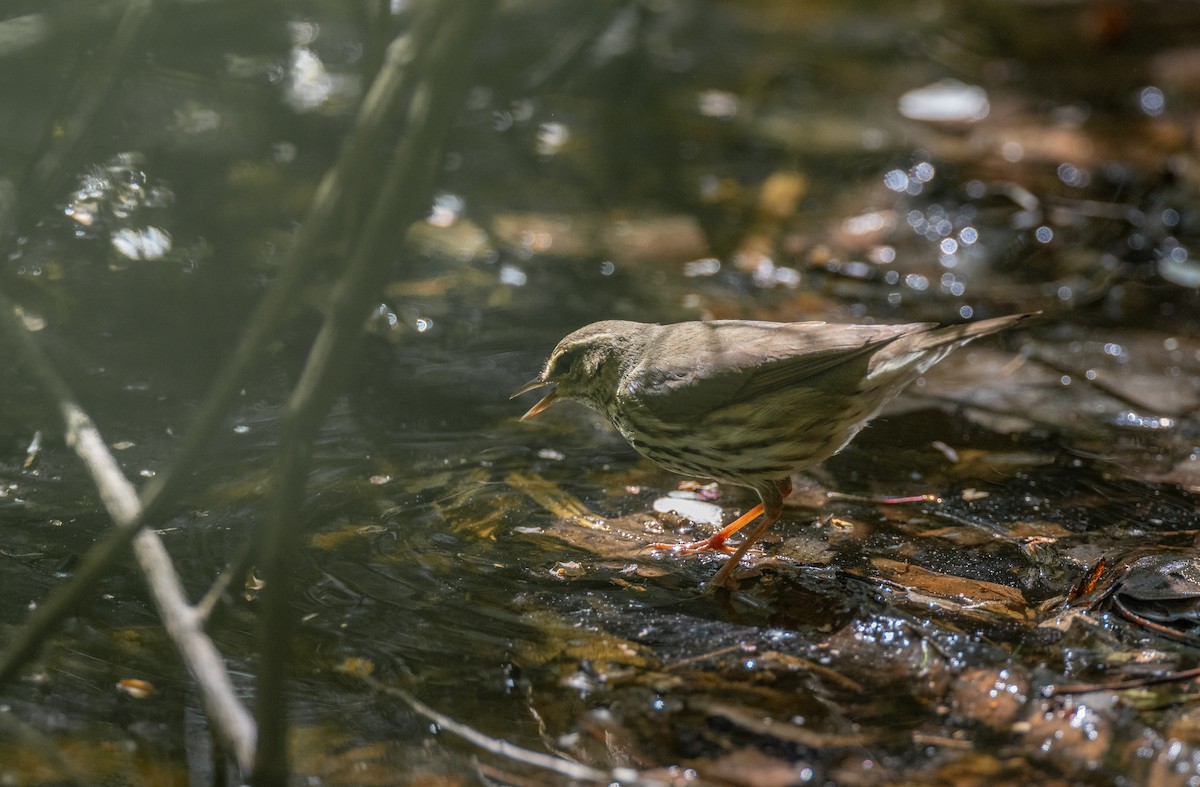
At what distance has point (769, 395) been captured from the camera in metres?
4.13

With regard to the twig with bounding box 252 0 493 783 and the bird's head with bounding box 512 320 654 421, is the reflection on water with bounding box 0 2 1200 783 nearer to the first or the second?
the bird's head with bounding box 512 320 654 421

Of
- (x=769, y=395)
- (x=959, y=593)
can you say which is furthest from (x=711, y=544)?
(x=959, y=593)

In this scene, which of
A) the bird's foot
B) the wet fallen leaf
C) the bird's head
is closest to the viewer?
the wet fallen leaf

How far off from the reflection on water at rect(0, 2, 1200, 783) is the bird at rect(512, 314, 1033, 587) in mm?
239

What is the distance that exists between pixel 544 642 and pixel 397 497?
1.13 meters

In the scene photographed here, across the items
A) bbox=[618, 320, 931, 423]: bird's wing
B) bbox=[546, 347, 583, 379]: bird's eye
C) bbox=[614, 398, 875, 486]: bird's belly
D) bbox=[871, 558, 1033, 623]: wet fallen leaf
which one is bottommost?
bbox=[871, 558, 1033, 623]: wet fallen leaf

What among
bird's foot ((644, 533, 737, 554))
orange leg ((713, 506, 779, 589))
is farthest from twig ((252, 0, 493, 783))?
bird's foot ((644, 533, 737, 554))

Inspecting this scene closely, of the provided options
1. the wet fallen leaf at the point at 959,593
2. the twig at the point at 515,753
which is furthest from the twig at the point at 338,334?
the wet fallen leaf at the point at 959,593

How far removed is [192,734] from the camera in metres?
2.87

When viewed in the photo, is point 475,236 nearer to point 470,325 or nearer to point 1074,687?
point 470,325

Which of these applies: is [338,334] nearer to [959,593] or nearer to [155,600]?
[155,600]

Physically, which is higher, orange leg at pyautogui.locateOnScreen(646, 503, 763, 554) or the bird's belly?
the bird's belly

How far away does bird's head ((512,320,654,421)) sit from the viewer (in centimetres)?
453

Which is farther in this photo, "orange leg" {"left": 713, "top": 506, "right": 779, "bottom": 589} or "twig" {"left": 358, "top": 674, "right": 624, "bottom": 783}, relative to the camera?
"orange leg" {"left": 713, "top": 506, "right": 779, "bottom": 589}
